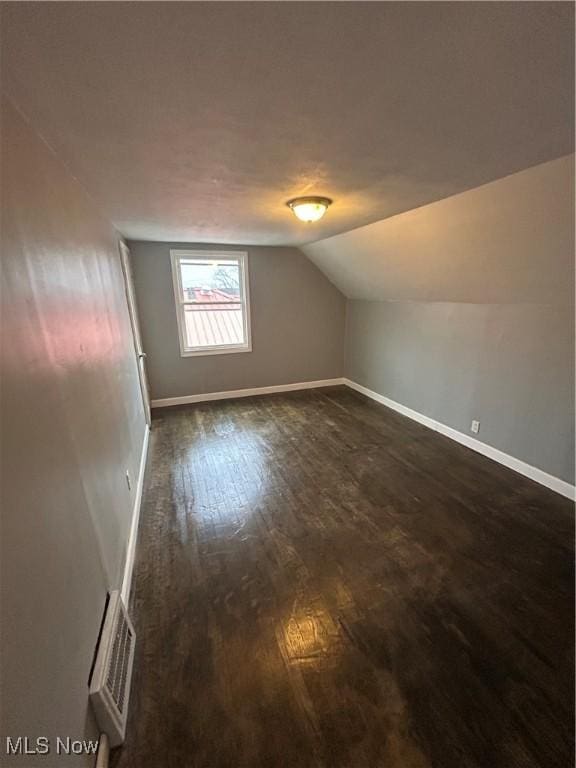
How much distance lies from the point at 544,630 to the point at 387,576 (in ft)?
2.33

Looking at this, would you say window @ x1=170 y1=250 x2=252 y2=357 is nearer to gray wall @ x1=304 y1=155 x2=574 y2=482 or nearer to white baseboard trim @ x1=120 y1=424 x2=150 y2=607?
gray wall @ x1=304 y1=155 x2=574 y2=482

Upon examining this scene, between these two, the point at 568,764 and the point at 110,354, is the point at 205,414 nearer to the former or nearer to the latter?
the point at 110,354

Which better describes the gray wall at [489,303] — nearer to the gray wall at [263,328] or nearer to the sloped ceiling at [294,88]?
the sloped ceiling at [294,88]

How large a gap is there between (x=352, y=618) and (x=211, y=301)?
3879 mm

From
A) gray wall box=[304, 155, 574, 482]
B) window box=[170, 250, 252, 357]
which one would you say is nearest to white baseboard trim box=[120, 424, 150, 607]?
window box=[170, 250, 252, 357]

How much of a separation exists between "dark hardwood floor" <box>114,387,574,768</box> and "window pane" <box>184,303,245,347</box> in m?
2.15

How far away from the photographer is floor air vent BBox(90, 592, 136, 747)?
1045 millimetres

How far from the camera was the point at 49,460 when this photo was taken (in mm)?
959

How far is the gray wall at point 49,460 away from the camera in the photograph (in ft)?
2.39

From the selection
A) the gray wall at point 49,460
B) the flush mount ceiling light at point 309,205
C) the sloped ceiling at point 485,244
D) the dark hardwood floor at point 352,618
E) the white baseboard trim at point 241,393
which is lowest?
the dark hardwood floor at point 352,618

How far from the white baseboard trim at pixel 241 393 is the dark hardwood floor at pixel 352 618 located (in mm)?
1712


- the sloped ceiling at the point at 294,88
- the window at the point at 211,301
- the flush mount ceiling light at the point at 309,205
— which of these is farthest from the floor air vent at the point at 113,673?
the window at the point at 211,301

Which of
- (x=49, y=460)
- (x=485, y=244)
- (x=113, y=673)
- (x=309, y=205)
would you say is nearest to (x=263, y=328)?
(x=309, y=205)

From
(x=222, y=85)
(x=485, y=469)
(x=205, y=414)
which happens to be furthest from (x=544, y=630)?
(x=205, y=414)
